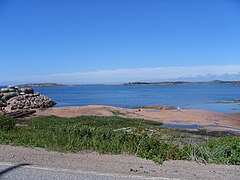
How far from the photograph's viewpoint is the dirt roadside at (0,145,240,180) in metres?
5.64

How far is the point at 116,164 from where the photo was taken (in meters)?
6.32

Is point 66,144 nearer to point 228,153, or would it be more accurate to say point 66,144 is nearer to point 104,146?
point 104,146

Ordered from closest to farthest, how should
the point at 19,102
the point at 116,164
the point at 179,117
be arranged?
the point at 116,164, the point at 179,117, the point at 19,102

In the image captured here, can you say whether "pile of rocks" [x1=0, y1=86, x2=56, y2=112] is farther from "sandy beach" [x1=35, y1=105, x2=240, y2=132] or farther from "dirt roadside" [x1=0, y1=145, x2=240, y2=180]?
"dirt roadside" [x1=0, y1=145, x2=240, y2=180]

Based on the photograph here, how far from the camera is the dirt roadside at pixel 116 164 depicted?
18.5 ft

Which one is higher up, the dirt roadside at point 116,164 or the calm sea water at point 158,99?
the dirt roadside at point 116,164

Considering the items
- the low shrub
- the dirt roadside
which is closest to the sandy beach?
the low shrub

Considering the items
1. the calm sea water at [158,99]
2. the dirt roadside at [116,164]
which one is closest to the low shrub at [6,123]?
the dirt roadside at [116,164]

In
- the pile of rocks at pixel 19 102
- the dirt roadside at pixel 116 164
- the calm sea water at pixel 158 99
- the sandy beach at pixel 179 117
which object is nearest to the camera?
the dirt roadside at pixel 116 164

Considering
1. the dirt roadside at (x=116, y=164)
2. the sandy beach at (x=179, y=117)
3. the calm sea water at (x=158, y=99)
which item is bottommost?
the calm sea water at (x=158, y=99)

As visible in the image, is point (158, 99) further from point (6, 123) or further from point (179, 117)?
point (6, 123)

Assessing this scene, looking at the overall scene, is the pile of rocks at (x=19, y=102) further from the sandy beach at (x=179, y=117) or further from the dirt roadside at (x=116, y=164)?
the dirt roadside at (x=116, y=164)

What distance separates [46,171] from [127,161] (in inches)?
78.3

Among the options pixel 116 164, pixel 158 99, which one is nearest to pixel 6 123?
pixel 116 164
